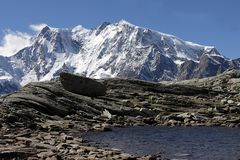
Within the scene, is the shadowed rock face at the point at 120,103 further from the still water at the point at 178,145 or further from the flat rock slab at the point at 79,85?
the still water at the point at 178,145

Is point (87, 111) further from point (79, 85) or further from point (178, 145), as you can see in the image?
point (178, 145)

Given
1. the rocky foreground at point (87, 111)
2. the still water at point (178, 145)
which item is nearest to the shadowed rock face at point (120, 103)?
the rocky foreground at point (87, 111)

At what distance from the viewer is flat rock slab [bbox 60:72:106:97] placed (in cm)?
13438

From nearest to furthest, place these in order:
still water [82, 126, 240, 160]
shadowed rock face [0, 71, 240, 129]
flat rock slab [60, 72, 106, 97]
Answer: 1. still water [82, 126, 240, 160]
2. shadowed rock face [0, 71, 240, 129]
3. flat rock slab [60, 72, 106, 97]

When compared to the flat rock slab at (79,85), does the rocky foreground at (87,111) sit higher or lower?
lower

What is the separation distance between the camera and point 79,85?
135375mm

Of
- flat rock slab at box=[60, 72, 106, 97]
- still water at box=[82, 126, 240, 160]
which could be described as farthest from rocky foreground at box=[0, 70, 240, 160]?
still water at box=[82, 126, 240, 160]

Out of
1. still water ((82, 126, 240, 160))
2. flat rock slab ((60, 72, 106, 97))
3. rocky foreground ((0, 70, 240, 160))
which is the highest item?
flat rock slab ((60, 72, 106, 97))

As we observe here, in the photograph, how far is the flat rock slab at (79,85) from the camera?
13438cm

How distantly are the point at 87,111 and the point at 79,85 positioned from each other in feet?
68.5

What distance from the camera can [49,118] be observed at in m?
99.4

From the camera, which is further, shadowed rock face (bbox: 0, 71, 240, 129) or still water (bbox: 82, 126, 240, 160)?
shadowed rock face (bbox: 0, 71, 240, 129)

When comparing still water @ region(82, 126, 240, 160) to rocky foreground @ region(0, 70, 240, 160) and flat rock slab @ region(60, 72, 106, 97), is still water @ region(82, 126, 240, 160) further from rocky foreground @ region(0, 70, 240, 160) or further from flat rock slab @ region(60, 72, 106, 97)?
flat rock slab @ region(60, 72, 106, 97)

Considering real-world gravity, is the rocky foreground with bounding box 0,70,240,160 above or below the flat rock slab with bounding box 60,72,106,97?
below
